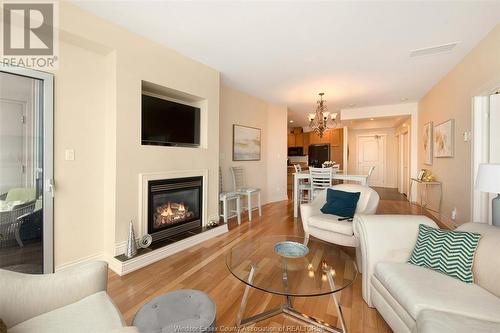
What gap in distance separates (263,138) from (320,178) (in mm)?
1972

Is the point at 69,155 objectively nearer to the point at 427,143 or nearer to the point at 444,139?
the point at 444,139

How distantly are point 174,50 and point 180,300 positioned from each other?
283 centimetres

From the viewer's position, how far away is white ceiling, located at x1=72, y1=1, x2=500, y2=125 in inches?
80.7

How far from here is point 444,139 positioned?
12.2 feet

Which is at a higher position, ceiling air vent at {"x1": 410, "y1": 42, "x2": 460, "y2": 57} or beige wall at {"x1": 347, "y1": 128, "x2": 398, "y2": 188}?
ceiling air vent at {"x1": 410, "y1": 42, "x2": 460, "y2": 57}

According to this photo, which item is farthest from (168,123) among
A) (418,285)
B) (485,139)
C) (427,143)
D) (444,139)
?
(427,143)

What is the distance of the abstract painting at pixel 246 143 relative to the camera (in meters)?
4.68

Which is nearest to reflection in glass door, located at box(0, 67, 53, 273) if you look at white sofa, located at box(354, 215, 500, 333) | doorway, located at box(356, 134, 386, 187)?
white sofa, located at box(354, 215, 500, 333)

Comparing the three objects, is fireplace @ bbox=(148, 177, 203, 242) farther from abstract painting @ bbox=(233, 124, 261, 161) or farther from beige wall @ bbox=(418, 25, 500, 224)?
beige wall @ bbox=(418, 25, 500, 224)

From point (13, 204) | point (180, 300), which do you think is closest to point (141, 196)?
point (13, 204)

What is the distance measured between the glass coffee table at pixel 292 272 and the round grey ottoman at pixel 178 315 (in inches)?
12.5

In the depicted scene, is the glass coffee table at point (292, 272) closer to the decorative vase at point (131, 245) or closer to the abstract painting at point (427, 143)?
the decorative vase at point (131, 245)

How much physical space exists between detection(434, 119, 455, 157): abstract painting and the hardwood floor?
246cm

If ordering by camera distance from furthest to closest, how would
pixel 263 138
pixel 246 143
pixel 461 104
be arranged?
pixel 263 138 → pixel 246 143 → pixel 461 104
